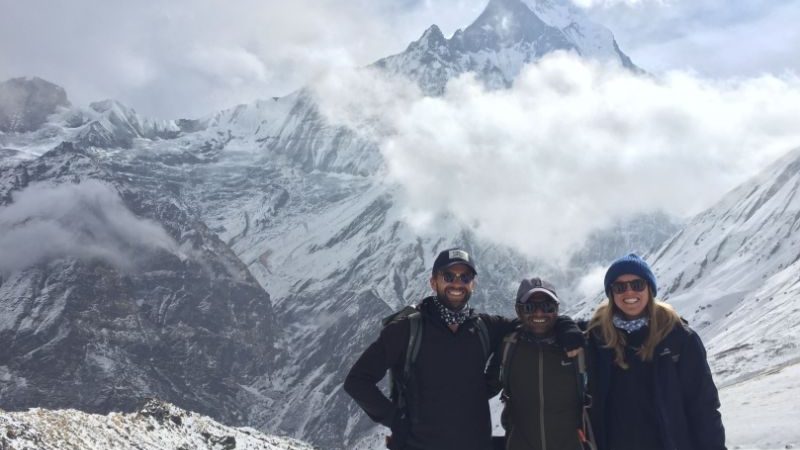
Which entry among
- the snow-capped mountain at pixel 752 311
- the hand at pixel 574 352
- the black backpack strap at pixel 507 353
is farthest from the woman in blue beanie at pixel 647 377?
the snow-capped mountain at pixel 752 311

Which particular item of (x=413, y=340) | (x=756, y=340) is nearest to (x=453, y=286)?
(x=413, y=340)

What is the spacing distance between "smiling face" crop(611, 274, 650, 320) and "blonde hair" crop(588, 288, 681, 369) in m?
0.10

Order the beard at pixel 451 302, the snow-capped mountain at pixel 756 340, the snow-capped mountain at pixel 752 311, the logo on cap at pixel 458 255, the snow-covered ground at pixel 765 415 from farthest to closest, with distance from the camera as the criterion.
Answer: the snow-capped mountain at pixel 752 311
the snow-capped mountain at pixel 756 340
the snow-covered ground at pixel 765 415
the logo on cap at pixel 458 255
the beard at pixel 451 302

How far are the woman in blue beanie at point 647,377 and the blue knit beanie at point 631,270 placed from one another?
0.01 m

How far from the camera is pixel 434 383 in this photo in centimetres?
1041

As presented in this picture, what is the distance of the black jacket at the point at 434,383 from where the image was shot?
10375 mm

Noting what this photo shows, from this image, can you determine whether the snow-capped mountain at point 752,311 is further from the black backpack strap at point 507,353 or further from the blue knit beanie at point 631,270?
the black backpack strap at point 507,353

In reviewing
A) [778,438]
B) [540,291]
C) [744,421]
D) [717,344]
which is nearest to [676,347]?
[540,291]

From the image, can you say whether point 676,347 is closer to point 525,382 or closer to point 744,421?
point 525,382

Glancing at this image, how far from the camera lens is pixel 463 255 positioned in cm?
1082

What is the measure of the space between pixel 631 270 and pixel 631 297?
389 millimetres

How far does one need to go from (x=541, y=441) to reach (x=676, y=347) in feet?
7.55

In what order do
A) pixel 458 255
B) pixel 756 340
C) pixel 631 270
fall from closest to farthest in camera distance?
1. pixel 631 270
2. pixel 458 255
3. pixel 756 340

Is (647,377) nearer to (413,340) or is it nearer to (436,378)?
(436,378)
